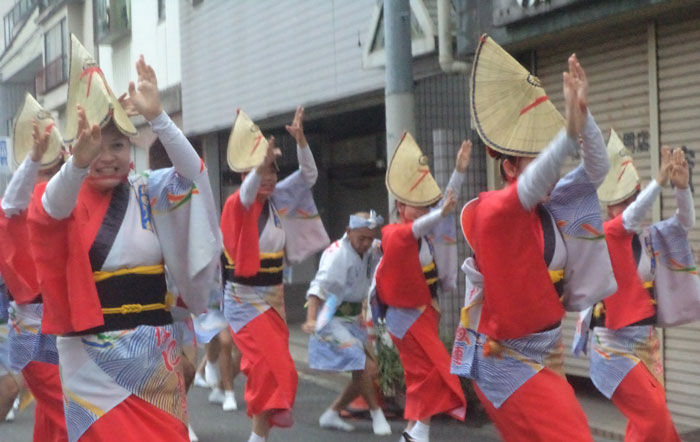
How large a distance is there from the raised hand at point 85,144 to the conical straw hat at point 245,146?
3858 mm

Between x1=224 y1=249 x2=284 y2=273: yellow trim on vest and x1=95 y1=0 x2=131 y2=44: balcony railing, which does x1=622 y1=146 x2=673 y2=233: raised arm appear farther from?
Answer: x1=95 y1=0 x2=131 y2=44: balcony railing

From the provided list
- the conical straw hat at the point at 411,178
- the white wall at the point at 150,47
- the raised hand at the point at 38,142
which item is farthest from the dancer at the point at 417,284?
the white wall at the point at 150,47

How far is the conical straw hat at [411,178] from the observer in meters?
7.46

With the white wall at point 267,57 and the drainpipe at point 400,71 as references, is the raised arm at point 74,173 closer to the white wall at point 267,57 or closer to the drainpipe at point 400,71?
the drainpipe at point 400,71

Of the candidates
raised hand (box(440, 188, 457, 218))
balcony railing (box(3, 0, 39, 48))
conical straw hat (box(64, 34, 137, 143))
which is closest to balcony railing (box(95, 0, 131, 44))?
balcony railing (box(3, 0, 39, 48))

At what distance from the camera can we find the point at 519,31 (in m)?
8.87

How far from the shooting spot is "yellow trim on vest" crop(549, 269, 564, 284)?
4340 millimetres

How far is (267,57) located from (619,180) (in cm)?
907

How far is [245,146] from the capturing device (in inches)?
314

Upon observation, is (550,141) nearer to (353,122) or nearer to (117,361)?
(117,361)

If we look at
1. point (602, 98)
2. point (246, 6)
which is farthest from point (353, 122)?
point (602, 98)

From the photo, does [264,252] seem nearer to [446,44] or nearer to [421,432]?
[421,432]

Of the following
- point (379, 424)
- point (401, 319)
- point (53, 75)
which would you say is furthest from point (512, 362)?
point (53, 75)

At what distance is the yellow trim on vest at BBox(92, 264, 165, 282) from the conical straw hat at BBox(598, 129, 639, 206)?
313cm
